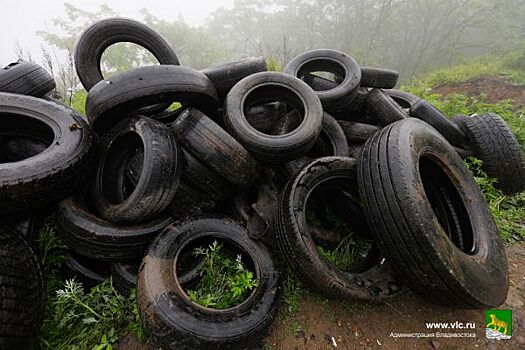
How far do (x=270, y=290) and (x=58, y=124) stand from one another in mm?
2842

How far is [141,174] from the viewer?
284 cm

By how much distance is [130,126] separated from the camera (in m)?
3.13

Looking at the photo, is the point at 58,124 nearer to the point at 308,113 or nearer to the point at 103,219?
the point at 103,219

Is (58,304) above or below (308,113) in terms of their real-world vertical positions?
below

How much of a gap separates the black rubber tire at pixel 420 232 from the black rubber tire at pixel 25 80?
13.9ft

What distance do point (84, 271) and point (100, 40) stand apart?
10.2 feet

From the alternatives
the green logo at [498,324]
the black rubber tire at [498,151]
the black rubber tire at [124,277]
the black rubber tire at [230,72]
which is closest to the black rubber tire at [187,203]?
the black rubber tire at [124,277]

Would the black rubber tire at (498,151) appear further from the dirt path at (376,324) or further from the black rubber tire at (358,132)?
the dirt path at (376,324)

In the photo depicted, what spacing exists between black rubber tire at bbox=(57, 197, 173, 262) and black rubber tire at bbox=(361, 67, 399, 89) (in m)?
3.92

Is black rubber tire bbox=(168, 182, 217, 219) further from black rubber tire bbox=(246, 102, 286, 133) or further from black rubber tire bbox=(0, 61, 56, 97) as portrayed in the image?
black rubber tire bbox=(0, 61, 56, 97)

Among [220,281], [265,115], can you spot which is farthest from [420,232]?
[265,115]

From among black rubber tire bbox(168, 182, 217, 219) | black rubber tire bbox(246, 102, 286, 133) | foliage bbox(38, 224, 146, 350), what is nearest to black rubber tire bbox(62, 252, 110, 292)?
foliage bbox(38, 224, 146, 350)

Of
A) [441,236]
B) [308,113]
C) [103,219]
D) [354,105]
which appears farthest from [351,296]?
[354,105]

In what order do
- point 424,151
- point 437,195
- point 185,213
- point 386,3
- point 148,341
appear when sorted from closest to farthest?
point 148,341, point 424,151, point 185,213, point 437,195, point 386,3
